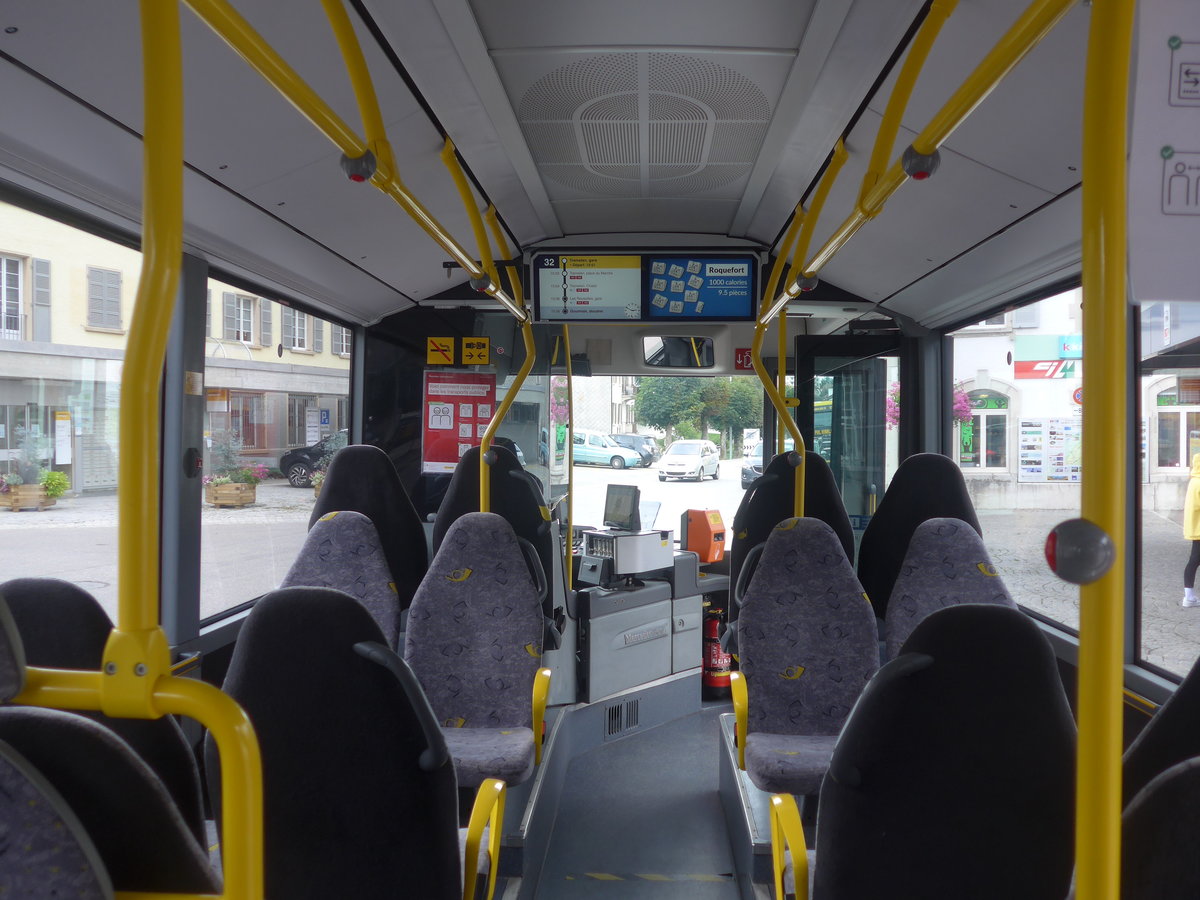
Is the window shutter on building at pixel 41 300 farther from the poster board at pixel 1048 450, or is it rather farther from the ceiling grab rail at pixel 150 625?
the poster board at pixel 1048 450

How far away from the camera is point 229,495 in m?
3.15

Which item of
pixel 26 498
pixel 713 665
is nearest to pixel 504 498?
pixel 26 498

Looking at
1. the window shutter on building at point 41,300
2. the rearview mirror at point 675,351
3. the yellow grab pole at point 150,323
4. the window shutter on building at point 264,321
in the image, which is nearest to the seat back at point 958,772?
the yellow grab pole at point 150,323

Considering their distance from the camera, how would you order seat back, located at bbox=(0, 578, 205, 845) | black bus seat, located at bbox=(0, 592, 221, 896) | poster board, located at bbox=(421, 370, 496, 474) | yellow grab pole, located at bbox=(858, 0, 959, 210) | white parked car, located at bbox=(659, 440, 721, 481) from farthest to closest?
white parked car, located at bbox=(659, 440, 721, 481) < poster board, located at bbox=(421, 370, 496, 474) < yellow grab pole, located at bbox=(858, 0, 959, 210) < seat back, located at bbox=(0, 578, 205, 845) < black bus seat, located at bbox=(0, 592, 221, 896)

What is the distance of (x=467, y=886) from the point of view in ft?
5.75

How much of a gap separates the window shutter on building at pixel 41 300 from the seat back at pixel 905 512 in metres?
3.01

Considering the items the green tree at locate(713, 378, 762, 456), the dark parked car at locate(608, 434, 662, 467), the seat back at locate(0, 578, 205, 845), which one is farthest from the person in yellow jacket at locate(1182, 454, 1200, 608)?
the dark parked car at locate(608, 434, 662, 467)

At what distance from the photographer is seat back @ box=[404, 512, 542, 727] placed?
2947 mm

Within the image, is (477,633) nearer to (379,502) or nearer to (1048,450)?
(379,502)

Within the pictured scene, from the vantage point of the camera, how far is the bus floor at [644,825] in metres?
3.00

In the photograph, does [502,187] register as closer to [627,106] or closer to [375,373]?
[627,106]

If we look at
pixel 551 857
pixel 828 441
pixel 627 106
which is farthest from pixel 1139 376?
pixel 551 857

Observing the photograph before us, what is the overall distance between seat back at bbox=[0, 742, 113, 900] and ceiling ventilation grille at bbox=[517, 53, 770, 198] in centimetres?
235

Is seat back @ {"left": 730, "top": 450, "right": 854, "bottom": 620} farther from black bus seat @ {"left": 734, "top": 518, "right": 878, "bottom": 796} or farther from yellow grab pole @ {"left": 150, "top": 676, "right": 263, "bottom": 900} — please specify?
yellow grab pole @ {"left": 150, "top": 676, "right": 263, "bottom": 900}
